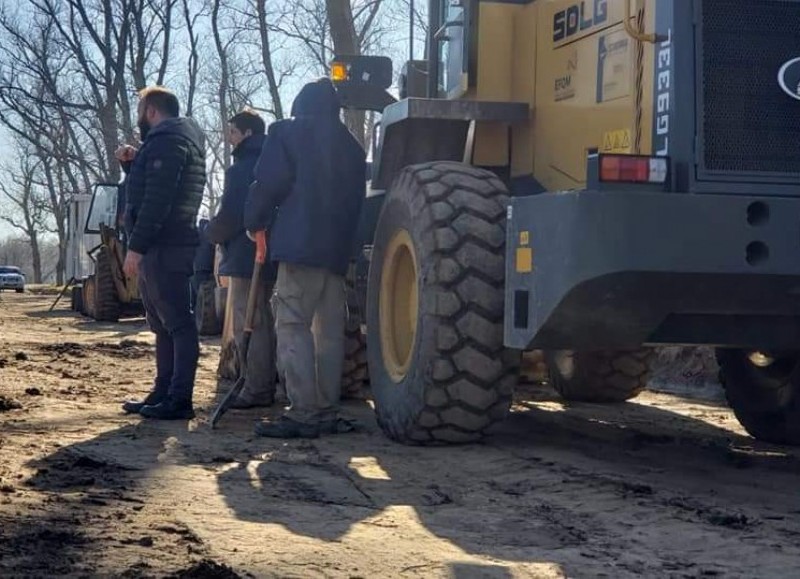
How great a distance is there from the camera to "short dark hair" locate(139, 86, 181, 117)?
7719 mm

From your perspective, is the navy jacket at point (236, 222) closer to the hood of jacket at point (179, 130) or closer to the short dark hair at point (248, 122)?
the short dark hair at point (248, 122)

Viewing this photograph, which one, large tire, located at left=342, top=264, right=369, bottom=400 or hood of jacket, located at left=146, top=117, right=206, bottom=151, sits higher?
hood of jacket, located at left=146, top=117, right=206, bottom=151

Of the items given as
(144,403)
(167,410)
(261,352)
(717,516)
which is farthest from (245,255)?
(717,516)

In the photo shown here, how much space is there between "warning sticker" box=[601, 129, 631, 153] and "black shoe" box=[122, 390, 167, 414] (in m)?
3.25

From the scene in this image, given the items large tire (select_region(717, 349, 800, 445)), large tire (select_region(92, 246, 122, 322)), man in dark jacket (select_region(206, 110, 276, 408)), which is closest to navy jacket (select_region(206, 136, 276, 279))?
man in dark jacket (select_region(206, 110, 276, 408))

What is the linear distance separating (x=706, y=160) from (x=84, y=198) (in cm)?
2300

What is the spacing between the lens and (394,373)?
661cm

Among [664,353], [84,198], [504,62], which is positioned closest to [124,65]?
[84,198]

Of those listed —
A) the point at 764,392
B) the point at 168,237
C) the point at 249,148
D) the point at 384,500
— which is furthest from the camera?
the point at 249,148

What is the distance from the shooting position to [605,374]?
8.86 metres

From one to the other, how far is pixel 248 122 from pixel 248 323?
5.06ft

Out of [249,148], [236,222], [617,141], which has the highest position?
[249,148]

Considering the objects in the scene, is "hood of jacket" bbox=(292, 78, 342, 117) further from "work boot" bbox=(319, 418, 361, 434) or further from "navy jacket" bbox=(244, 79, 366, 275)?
"work boot" bbox=(319, 418, 361, 434)

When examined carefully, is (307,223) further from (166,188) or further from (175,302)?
(175,302)
